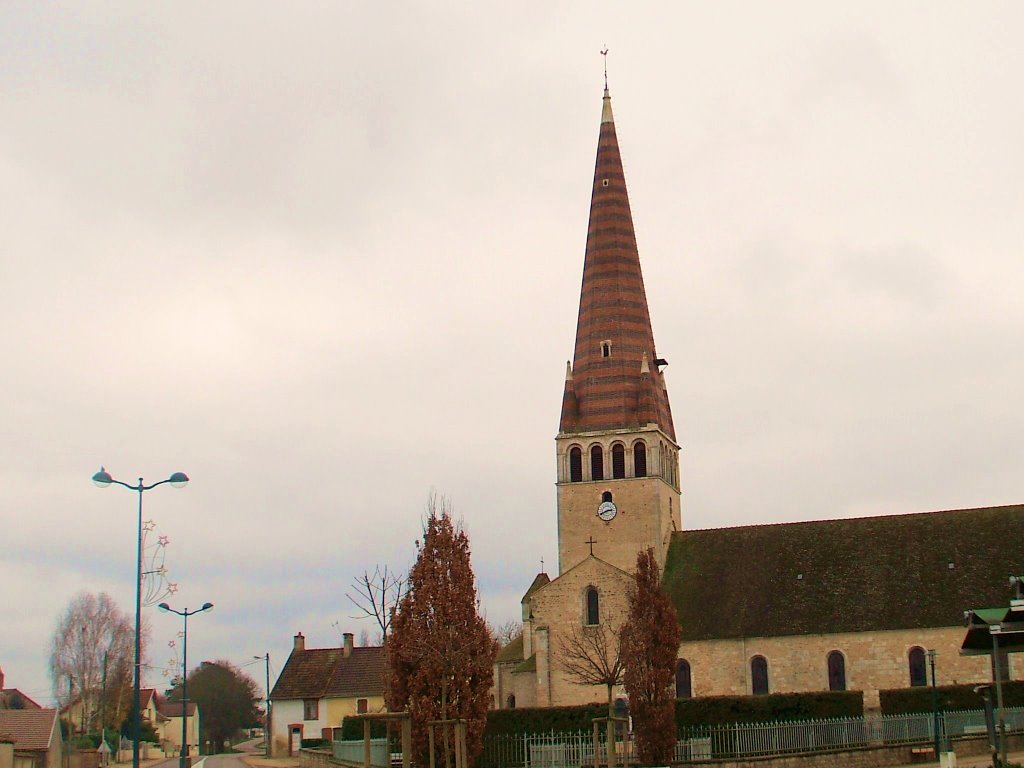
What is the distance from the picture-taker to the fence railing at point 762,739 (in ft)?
113

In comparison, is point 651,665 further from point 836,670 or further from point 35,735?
point 35,735

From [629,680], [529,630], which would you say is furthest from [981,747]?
[529,630]

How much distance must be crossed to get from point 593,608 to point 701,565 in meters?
5.27

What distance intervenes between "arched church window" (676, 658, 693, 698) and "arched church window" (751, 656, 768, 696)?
2496mm

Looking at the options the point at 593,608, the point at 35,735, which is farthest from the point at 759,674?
the point at 35,735

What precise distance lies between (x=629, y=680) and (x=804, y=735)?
20.5ft

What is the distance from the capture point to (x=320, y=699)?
65625 mm

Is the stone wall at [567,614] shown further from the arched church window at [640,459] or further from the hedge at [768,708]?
the hedge at [768,708]

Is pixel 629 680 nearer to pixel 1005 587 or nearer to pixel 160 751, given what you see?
pixel 1005 587

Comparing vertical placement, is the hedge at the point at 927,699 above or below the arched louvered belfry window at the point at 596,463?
below

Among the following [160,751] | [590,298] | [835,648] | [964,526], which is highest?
[590,298]

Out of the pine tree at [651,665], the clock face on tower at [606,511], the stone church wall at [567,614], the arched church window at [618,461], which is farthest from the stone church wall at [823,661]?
the pine tree at [651,665]

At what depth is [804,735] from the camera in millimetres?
36031

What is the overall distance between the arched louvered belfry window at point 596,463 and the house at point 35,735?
24592 millimetres
